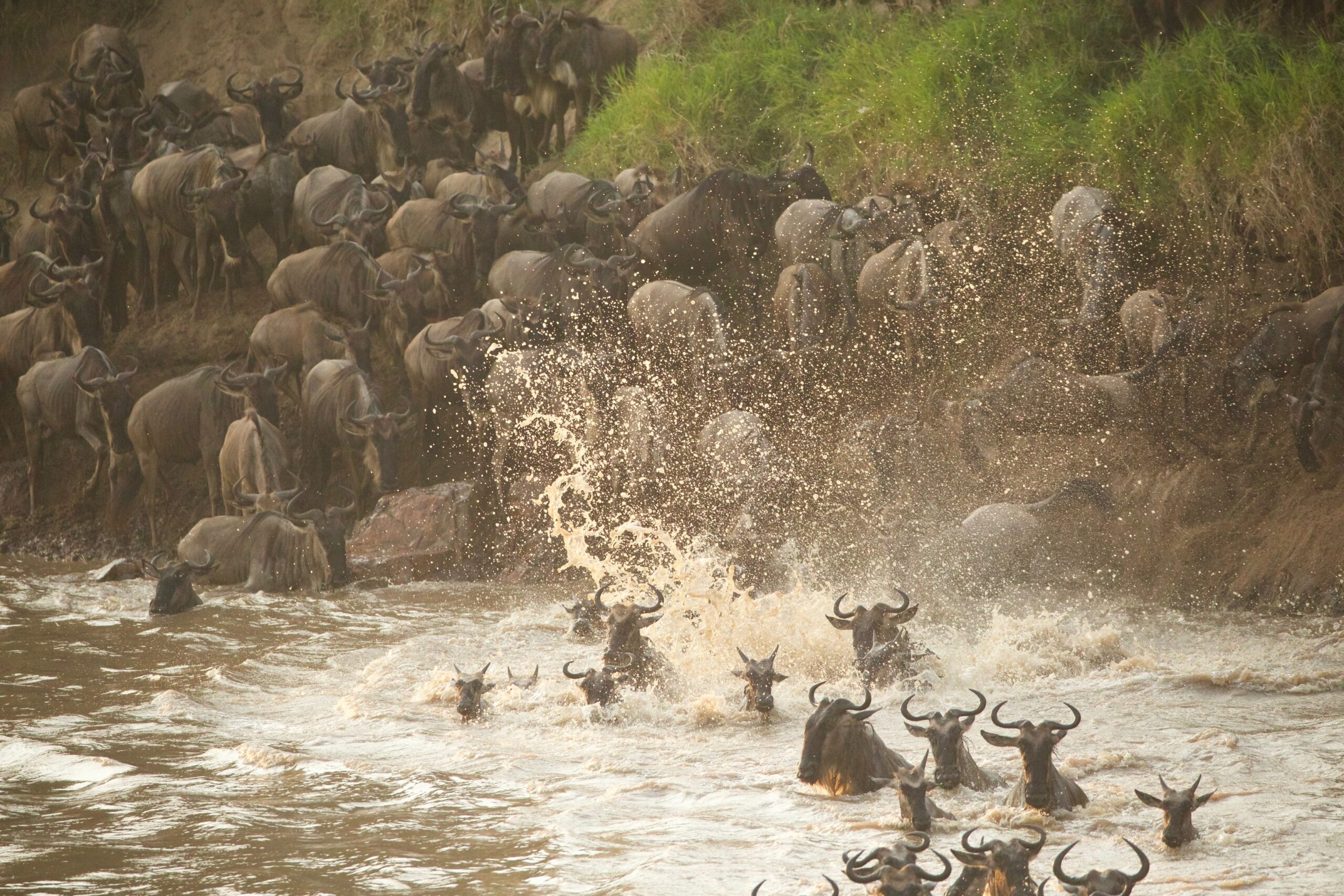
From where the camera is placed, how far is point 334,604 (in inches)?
387

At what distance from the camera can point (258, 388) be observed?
11484mm

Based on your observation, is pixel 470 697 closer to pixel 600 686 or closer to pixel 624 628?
pixel 600 686

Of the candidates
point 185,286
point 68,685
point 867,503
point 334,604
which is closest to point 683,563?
point 867,503

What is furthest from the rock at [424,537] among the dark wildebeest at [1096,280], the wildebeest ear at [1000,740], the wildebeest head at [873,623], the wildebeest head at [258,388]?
the wildebeest ear at [1000,740]

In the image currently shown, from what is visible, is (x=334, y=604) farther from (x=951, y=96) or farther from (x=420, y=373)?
(x=951, y=96)

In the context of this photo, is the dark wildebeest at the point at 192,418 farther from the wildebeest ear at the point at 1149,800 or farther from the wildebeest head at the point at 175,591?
the wildebeest ear at the point at 1149,800

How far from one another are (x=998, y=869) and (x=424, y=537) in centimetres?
736

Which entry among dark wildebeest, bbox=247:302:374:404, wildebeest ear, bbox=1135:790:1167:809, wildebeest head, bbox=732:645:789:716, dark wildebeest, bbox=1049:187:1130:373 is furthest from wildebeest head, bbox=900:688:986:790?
dark wildebeest, bbox=247:302:374:404

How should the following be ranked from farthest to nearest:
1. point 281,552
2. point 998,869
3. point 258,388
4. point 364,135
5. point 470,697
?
point 364,135, point 258,388, point 281,552, point 470,697, point 998,869

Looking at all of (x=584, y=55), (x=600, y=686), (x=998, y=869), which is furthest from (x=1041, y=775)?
(x=584, y=55)

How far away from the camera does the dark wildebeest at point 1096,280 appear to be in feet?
31.9

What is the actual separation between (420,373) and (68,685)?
444cm

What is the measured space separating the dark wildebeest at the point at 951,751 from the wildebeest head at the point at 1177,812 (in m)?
0.75

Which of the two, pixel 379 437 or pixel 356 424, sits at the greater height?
pixel 356 424
